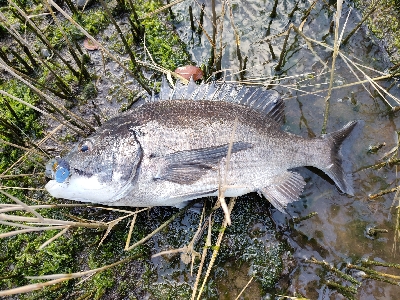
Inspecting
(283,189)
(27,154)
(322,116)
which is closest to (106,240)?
(27,154)

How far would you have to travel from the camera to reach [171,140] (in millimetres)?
2988

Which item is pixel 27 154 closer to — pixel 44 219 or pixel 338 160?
pixel 44 219

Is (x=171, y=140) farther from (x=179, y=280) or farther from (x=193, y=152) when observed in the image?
(x=179, y=280)

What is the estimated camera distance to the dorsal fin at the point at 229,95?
132 inches

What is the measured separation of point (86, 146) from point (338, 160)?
2348 mm

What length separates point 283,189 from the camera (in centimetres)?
328

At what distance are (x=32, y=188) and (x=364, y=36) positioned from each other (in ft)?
13.1

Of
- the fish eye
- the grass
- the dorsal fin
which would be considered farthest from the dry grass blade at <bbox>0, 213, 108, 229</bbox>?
the dorsal fin

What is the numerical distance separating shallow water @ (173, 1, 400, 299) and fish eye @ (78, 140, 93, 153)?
163 cm

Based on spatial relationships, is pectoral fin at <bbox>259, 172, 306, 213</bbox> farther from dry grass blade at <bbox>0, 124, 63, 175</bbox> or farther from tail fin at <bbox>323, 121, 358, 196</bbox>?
dry grass blade at <bbox>0, 124, 63, 175</bbox>

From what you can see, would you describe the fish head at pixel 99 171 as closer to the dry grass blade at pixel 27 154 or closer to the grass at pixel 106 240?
the grass at pixel 106 240

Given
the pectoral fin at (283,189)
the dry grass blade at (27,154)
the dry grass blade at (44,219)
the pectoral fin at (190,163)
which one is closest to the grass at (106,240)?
the dry grass blade at (27,154)

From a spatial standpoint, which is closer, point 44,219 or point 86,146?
point 44,219

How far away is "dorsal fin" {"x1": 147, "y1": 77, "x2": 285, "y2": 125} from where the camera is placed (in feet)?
11.0
